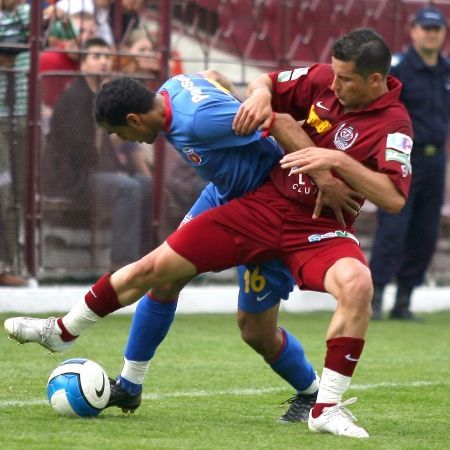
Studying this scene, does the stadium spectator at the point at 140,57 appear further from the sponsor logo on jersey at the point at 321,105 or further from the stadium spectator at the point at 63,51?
the sponsor logo on jersey at the point at 321,105

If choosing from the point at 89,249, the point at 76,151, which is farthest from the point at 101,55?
the point at 89,249

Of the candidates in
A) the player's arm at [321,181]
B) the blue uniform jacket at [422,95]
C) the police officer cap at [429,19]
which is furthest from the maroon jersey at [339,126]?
the police officer cap at [429,19]

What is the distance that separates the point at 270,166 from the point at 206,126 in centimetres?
48

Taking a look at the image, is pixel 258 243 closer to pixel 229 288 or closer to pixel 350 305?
pixel 350 305

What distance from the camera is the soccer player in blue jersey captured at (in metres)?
6.07

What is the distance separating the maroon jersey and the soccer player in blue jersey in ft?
0.55

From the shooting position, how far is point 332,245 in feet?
20.0

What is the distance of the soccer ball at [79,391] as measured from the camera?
6.20m

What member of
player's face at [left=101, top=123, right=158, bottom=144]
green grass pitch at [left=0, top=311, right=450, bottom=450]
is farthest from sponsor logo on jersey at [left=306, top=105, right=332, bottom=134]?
green grass pitch at [left=0, top=311, right=450, bottom=450]

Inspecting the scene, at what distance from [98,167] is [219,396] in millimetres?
4688

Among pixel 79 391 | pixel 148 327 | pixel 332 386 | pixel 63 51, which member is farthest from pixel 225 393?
pixel 63 51

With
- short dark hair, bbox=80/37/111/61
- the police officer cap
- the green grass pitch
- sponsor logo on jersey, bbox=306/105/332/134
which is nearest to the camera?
the green grass pitch

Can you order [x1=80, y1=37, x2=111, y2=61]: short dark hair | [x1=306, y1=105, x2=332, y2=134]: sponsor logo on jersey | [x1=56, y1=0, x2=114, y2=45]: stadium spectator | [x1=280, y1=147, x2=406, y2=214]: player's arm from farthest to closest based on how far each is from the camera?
[x1=80, y1=37, x2=111, y2=61]: short dark hair → [x1=56, y1=0, x2=114, y2=45]: stadium spectator → [x1=306, y1=105, x2=332, y2=134]: sponsor logo on jersey → [x1=280, y1=147, x2=406, y2=214]: player's arm

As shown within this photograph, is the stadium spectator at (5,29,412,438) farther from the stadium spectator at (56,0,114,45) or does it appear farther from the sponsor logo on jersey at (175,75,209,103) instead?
the stadium spectator at (56,0,114,45)
